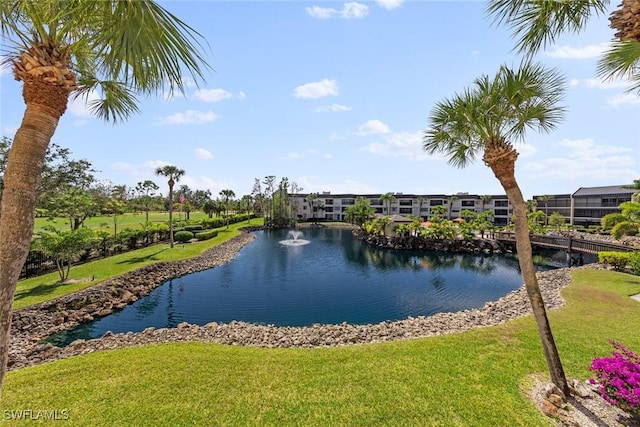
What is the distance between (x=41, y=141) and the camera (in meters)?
3.10

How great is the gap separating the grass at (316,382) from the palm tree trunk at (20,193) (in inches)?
146

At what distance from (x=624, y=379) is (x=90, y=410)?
9.69 meters

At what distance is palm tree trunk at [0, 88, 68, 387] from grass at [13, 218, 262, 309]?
574 inches

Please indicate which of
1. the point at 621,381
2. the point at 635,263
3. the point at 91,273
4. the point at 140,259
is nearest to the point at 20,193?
the point at 621,381

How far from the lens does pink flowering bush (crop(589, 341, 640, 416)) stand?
15.4 feet

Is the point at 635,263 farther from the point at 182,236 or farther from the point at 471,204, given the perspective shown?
the point at 471,204

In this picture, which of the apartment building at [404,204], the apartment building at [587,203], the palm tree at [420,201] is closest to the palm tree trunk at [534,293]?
the apartment building at [587,203]

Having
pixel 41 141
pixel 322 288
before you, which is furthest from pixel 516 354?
pixel 322 288

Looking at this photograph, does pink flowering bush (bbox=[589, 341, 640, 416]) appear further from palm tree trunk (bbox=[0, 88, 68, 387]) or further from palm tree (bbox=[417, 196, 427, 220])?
palm tree (bbox=[417, 196, 427, 220])

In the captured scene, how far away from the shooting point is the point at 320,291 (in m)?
19.6

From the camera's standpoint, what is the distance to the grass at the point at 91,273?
47.0 ft

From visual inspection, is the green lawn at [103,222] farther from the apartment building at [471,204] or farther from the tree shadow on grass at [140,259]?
the apartment building at [471,204]

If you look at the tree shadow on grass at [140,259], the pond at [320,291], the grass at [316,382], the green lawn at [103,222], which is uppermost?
the green lawn at [103,222]

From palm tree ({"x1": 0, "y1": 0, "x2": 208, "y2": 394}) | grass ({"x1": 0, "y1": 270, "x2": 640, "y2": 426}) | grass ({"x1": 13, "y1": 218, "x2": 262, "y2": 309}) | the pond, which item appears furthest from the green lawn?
palm tree ({"x1": 0, "y1": 0, "x2": 208, "y2": 394})
